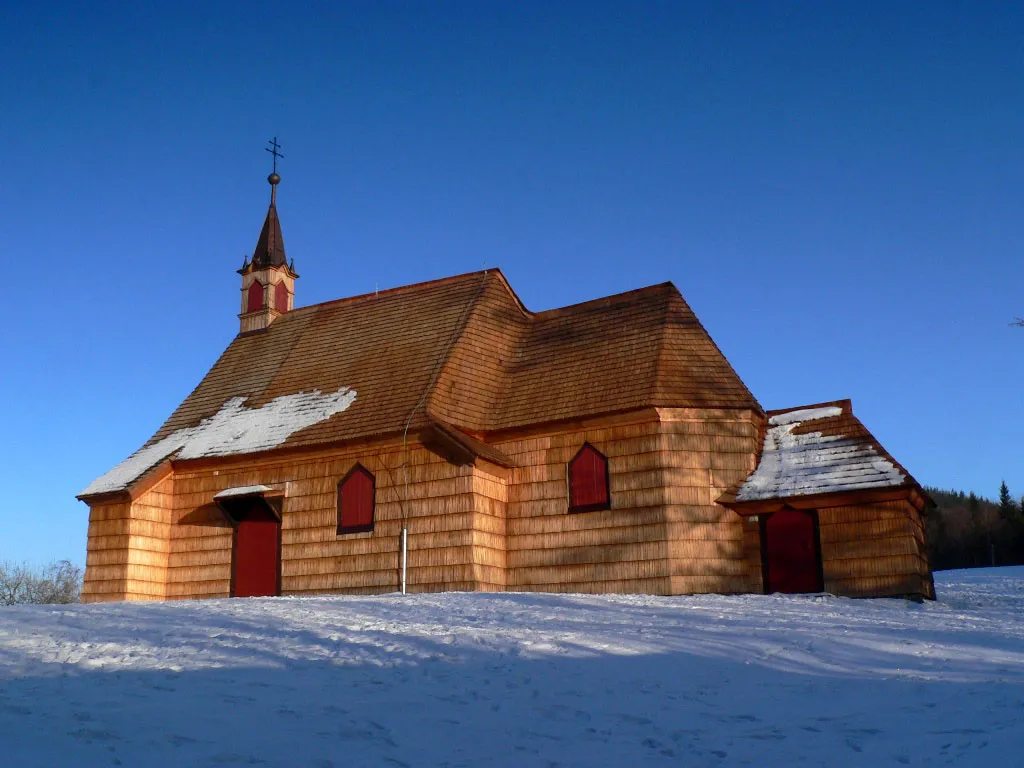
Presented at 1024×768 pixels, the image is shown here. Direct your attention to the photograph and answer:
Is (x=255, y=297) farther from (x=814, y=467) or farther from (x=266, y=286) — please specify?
(x=814, y=467)

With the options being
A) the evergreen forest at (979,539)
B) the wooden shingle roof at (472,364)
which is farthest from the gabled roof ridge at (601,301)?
the evergreen forest at (979,539)

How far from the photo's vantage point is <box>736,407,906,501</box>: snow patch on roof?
65.5 ft

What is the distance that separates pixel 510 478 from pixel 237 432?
6.89m

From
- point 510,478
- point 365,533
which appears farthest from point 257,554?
point 510,478

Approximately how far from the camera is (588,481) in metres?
21.4

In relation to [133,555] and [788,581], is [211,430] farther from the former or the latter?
[788,581]

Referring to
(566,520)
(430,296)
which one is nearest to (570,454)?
(566,520)

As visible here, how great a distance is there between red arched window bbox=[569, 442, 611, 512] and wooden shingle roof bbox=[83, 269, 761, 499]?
93 cm

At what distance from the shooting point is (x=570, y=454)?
71.3 feet

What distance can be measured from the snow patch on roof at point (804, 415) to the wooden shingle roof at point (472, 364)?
150 cm

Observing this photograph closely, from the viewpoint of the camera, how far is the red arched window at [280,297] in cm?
2998

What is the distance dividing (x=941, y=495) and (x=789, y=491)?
319 feet

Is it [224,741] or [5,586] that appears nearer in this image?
[224,741]

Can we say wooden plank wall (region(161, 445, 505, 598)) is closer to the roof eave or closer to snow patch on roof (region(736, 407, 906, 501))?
the roof eave
